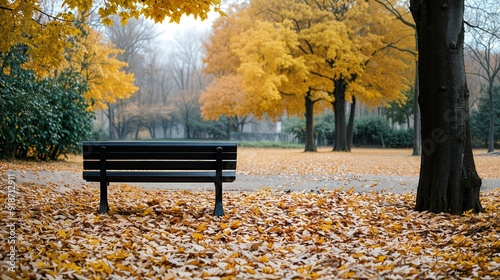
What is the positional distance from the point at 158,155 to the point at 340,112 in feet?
76.9

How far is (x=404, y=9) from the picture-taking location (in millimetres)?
26547

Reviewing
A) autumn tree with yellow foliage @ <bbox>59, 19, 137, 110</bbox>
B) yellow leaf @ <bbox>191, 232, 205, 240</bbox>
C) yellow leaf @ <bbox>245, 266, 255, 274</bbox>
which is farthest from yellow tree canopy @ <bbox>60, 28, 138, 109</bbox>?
yellow leaf @ <bbox>245, 266, 255, 274</bbox>

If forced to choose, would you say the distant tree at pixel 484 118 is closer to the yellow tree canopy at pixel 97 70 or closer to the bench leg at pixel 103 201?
the yellow tree canopy at pixel 97 70

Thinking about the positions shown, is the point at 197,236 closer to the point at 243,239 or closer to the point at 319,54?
the point at 243,239

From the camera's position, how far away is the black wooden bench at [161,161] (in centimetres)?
639

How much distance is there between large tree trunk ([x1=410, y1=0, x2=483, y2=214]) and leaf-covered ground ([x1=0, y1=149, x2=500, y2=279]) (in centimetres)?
38

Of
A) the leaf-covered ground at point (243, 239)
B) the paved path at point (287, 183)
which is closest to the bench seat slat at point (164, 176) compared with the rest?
the leaf-covered ground at point (243, 239)

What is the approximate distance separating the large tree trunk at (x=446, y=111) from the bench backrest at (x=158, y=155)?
2.86 meters

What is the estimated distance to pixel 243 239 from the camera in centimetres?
543

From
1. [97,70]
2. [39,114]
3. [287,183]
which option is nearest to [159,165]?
[287,183]

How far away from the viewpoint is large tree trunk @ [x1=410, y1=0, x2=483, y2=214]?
6746mm

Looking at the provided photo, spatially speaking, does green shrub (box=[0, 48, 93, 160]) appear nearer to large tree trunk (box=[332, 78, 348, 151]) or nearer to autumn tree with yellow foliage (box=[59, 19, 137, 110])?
autumn tree with yellow foliage (box=[59, 19, 137, 110])

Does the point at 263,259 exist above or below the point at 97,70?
below

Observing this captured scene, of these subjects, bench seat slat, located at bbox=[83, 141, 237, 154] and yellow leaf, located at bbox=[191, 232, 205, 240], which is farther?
bench seat slat, located at bbox=[83, 141, 237, 154]
